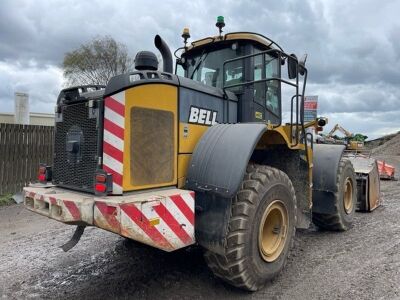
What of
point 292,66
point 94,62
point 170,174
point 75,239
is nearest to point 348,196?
point 292,66

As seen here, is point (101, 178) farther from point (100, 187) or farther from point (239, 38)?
point (239, 38)

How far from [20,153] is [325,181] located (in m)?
7.33

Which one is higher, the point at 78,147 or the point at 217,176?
the point at 78,147

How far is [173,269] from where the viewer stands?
171 inches

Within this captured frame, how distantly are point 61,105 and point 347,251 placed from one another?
392 cm

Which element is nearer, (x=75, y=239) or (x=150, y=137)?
(x=150, y=137)

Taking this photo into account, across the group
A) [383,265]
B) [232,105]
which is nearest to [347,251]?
[383,265]

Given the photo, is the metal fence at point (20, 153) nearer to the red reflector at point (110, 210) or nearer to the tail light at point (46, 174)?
the tail light at point (46, 174)

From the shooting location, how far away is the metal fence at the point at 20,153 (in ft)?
29.8

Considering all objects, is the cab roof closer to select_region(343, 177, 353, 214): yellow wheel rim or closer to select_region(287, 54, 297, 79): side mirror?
select_region(287, 54, 297, 79): side mirror

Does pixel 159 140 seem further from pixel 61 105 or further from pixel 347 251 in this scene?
pixel 347 251

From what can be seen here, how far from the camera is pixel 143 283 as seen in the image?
3990 millimetres

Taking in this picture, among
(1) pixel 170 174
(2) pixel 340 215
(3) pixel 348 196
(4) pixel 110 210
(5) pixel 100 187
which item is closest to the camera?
(4) pixel 110 210

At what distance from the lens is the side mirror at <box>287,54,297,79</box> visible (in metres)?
4.72
